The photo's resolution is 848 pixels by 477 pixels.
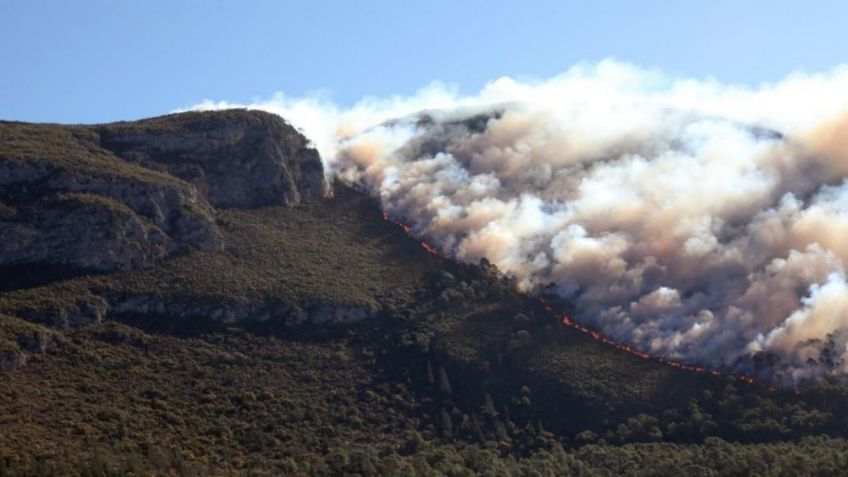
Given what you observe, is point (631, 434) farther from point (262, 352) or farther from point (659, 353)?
point (262, 352)

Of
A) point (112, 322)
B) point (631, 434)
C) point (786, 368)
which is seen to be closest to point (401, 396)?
point (631, 434)

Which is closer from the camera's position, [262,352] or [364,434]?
[364,434]

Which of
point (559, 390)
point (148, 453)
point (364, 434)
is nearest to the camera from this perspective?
point (148, 453)

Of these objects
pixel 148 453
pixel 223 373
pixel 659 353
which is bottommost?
pixel 148 453

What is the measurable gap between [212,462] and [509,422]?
46896mm

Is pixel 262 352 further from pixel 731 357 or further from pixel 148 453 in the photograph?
pixel 731 357

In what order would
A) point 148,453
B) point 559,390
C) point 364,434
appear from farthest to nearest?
point 559,390 < point 364,434 < point 148,453

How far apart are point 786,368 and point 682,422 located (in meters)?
22.2

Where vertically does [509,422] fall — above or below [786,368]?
below

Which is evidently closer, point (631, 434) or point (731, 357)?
point (631, 434)

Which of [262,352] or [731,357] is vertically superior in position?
[731,357]

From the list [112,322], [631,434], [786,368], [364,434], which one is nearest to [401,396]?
[364,434]

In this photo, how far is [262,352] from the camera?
186750mm

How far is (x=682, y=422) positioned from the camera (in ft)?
570
